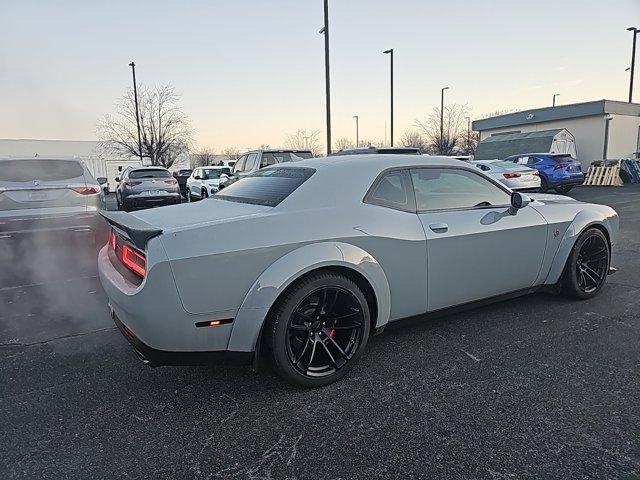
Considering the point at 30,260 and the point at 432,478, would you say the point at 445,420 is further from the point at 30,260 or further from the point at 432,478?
the point at 30,260

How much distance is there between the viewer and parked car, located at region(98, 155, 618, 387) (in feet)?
8.13

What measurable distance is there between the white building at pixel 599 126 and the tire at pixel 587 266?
83.5 feet

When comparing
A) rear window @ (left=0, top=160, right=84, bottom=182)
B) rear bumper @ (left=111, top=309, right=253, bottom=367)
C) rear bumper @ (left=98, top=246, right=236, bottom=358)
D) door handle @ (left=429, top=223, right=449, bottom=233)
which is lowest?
rear bumper @ (left=111, top=309, right=253, bottom=367)

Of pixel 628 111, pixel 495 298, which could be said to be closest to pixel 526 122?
pixel 628 111

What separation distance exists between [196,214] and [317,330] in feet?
3.67

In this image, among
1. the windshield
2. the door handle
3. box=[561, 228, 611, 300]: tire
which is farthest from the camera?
the windshield

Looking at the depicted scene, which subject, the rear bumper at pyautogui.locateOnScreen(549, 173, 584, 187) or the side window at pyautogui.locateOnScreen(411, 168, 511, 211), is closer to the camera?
the side window at pyautogui.locateOnScreen(411, 168, 511, 211)

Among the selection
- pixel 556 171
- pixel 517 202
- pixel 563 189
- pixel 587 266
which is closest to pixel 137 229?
pixel 517 202

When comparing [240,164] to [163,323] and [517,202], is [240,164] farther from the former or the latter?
[163,323]

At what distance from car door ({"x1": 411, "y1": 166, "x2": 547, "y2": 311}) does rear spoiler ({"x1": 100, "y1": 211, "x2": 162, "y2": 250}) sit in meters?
1.87

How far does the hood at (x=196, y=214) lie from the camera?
268 cm

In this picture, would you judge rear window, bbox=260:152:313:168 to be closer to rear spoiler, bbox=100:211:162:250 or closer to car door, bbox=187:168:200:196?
car door, bbox=187:168:200:196

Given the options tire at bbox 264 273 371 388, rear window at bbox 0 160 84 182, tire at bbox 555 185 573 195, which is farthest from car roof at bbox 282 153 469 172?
tire at bbox 555 185 573 195

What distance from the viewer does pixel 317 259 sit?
2.72 metres
